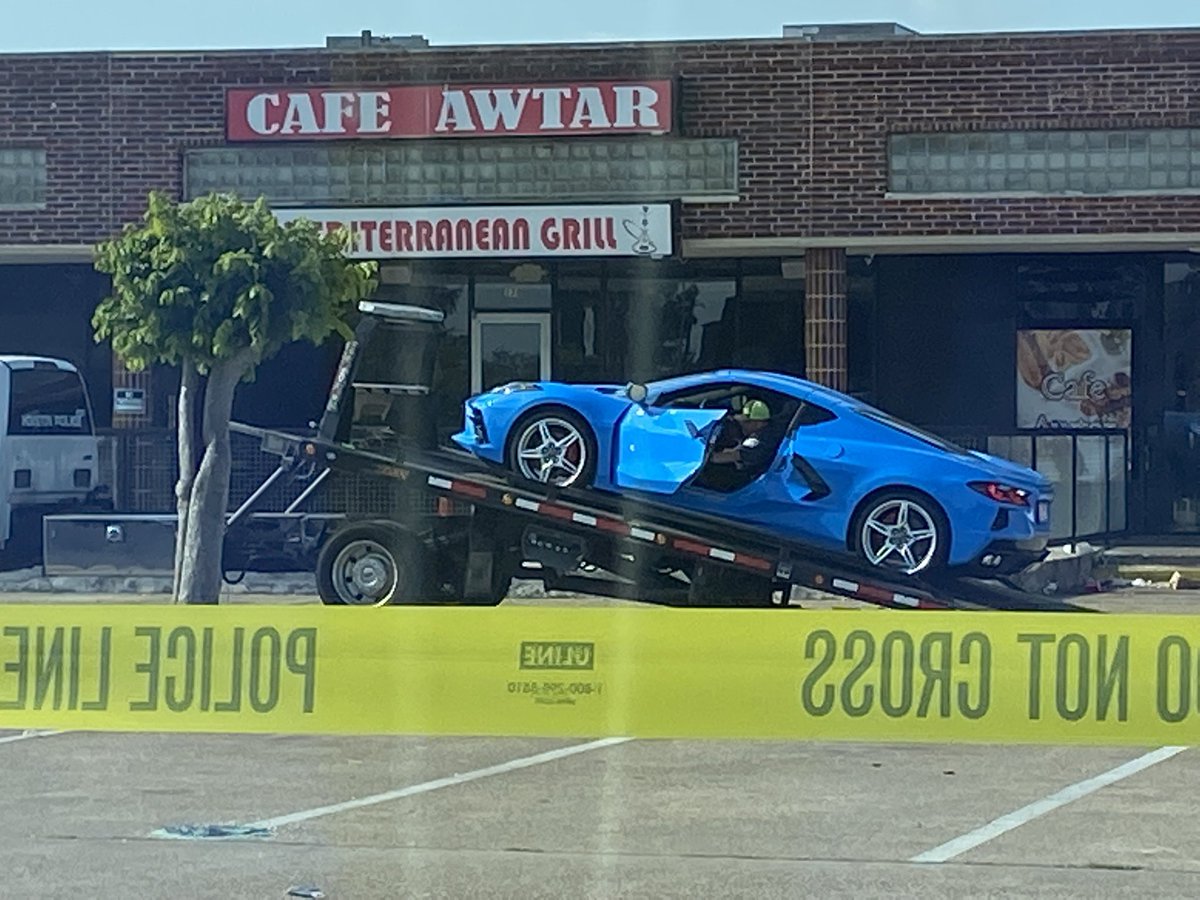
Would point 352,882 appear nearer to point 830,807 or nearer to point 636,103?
point 830,807

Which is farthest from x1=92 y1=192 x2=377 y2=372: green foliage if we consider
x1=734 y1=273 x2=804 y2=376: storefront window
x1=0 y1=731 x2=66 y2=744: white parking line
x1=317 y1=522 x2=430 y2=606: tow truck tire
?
x1=0 y1=731 x2=66 y2=744: white parking line

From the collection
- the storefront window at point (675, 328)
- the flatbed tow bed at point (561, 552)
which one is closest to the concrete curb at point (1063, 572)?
the flatbed tow bed at point (561, 552)

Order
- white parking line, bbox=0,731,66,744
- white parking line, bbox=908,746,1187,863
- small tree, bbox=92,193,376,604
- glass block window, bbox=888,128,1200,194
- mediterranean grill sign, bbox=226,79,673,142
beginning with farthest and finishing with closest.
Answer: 1. white parking line, bbox=0,731,66,744
2. glass block window, bbox=888,128,1200,194
3. mediterranean grill sign, bbox=226,79,673,142
4. small tree, bbox=92,193,376,604
5. white parking line, bbox=908,746,1187,863

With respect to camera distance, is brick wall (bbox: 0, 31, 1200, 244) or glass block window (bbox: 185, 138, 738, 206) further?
glass block window (bbox: 185, 138, 738, 206)

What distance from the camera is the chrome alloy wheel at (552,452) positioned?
694 cm

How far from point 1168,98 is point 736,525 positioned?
2.41 meters

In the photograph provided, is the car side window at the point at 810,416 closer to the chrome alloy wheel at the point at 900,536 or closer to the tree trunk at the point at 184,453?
the chrome alloy wheel at the point at 900,536

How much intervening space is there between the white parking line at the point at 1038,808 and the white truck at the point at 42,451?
365 centimetres

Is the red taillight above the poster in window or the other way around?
the other way around

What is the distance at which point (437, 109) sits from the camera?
7.16m

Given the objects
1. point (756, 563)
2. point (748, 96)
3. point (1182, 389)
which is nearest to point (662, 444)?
point (756, 563)

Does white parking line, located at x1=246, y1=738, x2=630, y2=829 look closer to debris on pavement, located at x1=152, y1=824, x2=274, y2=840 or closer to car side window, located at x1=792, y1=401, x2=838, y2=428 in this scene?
debris on pavement, located at x1=152, y1=824, x2=274, y2=840

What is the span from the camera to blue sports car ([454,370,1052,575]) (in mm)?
6836

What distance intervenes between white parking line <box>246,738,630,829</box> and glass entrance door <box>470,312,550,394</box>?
1.74 meters
